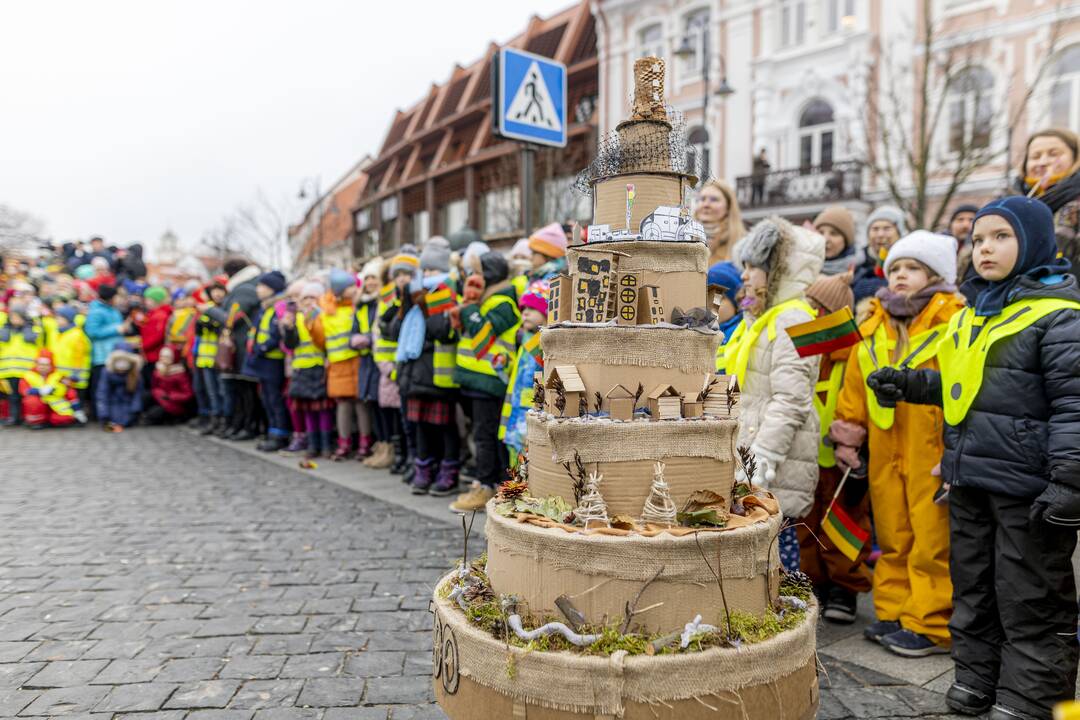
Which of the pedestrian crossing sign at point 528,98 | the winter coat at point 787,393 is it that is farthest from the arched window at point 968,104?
the winter coat at point 787,393

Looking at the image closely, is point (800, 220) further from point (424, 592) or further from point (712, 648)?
point (712, 648)

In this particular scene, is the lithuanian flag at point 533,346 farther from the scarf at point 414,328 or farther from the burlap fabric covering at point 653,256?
the burlap fabric covering at point 653,256

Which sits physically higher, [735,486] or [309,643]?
[735,486]

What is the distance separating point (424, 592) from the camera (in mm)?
4629

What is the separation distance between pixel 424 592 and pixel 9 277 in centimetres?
1685

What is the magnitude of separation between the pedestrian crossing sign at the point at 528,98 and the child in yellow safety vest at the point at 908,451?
10.3 ft

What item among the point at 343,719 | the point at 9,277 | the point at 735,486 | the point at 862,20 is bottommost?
the point at 343,719

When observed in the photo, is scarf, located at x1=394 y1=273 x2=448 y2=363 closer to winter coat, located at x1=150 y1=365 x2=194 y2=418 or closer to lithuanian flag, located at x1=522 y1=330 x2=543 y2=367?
lithuanian flag, located at x1=522 y1=330 x2=543 y2=367

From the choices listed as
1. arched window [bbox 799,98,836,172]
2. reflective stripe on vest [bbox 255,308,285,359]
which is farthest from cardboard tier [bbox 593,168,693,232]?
arched window [bbox 799,98,836,172]

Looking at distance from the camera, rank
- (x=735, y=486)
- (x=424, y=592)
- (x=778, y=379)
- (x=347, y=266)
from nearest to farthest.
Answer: (x=735, y=486)
(x=778, y=379)
(x=424, y=592)
(x=347, y=266)

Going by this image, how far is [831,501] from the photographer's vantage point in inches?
166

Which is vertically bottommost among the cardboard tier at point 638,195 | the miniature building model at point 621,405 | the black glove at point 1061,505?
the black glove at point 1061,505

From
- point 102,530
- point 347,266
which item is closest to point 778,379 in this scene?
point 102,530

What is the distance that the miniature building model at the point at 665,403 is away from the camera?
8.49ft
